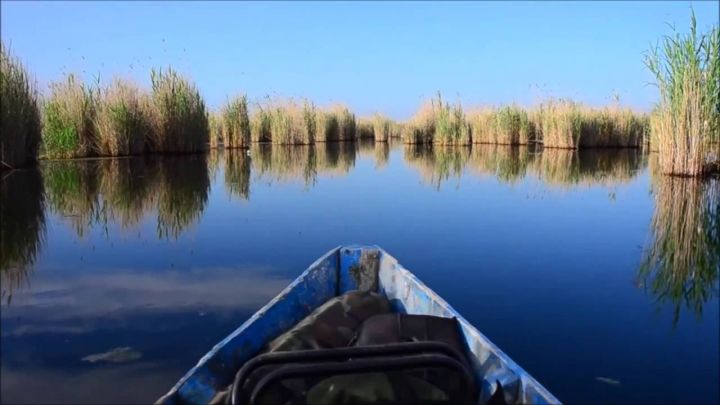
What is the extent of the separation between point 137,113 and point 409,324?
38.9ft

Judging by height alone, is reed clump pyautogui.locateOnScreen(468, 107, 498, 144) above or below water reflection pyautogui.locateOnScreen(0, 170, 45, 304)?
above

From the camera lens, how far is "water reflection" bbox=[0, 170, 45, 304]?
3.55m

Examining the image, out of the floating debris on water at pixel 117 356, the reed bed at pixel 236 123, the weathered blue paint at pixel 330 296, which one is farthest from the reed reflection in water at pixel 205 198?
the reed bed at pixel 236 123

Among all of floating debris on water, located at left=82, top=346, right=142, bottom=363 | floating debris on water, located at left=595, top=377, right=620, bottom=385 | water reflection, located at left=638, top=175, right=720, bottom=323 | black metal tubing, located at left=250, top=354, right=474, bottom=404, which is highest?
black metal tubing, located at left=250, top=354, right=474, bottom=404

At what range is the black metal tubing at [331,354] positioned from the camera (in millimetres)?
1630

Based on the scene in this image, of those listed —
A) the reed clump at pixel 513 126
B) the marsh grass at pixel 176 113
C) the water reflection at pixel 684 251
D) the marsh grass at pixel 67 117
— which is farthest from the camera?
the reed clump at pixel 513 126

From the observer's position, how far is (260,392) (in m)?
1.58

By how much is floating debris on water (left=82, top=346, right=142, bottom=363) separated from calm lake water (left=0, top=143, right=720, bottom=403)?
0.04ft

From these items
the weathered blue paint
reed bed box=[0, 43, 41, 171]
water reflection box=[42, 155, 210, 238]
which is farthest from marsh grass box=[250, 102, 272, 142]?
the weathered blue paint

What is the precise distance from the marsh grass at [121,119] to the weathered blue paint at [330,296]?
10.1m

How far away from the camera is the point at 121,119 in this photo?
12008mm

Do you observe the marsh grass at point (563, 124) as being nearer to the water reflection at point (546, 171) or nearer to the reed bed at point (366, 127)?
the water reflection at point (546, 171)

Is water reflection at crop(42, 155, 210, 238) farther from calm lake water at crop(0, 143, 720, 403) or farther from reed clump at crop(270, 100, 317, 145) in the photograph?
reed clump at crop(270, 100, 317, 145)

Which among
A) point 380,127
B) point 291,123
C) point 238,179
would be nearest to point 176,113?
point 238,179
